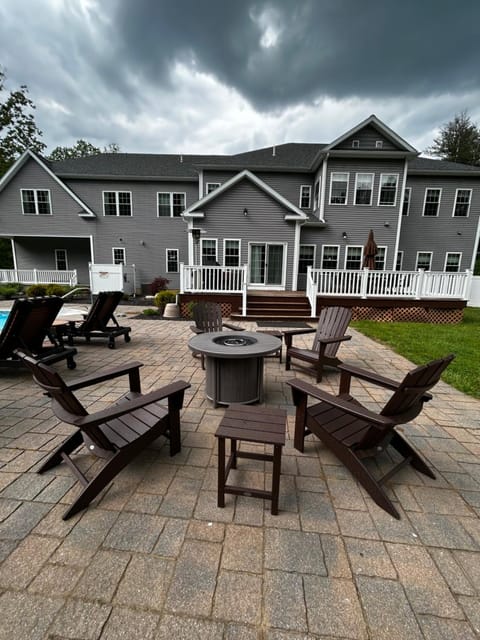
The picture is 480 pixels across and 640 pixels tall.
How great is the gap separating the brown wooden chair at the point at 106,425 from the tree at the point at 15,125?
94.4ft

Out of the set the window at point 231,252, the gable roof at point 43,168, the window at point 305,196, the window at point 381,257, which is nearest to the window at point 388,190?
the window at point 381,257

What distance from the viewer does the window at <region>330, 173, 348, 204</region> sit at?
13.0m

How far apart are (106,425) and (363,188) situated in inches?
581

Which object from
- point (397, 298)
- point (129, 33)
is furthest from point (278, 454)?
point (129, 33)

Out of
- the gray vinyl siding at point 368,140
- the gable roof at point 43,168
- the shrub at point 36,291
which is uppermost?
the gray vinyl siding at point 368,140

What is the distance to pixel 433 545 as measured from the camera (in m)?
1.67

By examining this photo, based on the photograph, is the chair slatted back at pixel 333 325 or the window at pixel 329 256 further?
the window at pixel 329 256

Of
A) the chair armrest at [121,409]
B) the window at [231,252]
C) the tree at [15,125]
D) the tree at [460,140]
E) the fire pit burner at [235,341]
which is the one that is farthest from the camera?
the tree at [460,140]

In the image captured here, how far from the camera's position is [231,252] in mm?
12812

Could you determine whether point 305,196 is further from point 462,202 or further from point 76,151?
point 76,151

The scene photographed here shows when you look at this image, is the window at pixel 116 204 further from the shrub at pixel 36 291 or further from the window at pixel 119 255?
the shrub at pixel 36 291

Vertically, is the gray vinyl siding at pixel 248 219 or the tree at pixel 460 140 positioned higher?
the tree at pixel 460 140

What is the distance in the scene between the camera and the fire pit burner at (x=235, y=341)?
349 centimetres

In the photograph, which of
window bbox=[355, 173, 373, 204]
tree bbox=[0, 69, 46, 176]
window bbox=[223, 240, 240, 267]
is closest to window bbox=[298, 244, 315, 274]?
window bbox=[355, 173, 373, 204]
